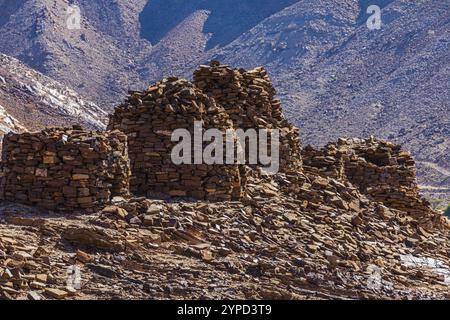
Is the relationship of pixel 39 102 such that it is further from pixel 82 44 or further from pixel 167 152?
pixel 167 152

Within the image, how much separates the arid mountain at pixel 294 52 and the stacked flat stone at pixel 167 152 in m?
49.4

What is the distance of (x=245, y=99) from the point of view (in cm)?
2236

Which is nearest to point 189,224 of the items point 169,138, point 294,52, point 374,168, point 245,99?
point 169,138

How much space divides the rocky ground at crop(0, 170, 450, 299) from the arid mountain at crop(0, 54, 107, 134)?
38719 mm

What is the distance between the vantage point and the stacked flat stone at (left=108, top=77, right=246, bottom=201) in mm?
19844

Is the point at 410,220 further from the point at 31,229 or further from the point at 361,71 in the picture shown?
the point at 361,71

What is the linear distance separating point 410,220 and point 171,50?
8513 centimetres

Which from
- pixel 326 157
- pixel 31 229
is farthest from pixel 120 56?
pixel 31 229

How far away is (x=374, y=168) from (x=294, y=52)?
73400 millimetres

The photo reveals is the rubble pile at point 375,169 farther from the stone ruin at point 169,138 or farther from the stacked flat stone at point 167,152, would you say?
the stacked flat stone at point 167,152

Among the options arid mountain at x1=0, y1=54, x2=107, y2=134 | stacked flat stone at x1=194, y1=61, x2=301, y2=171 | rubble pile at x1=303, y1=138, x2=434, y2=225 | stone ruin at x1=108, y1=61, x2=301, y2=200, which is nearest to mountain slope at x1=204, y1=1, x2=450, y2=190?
arid mountain at x1=0, y1=54, x2=107, y2=134

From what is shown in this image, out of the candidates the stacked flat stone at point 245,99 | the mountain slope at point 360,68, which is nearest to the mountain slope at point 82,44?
the mountain slope at point 360,68

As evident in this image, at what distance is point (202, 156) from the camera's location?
65.0 feet
